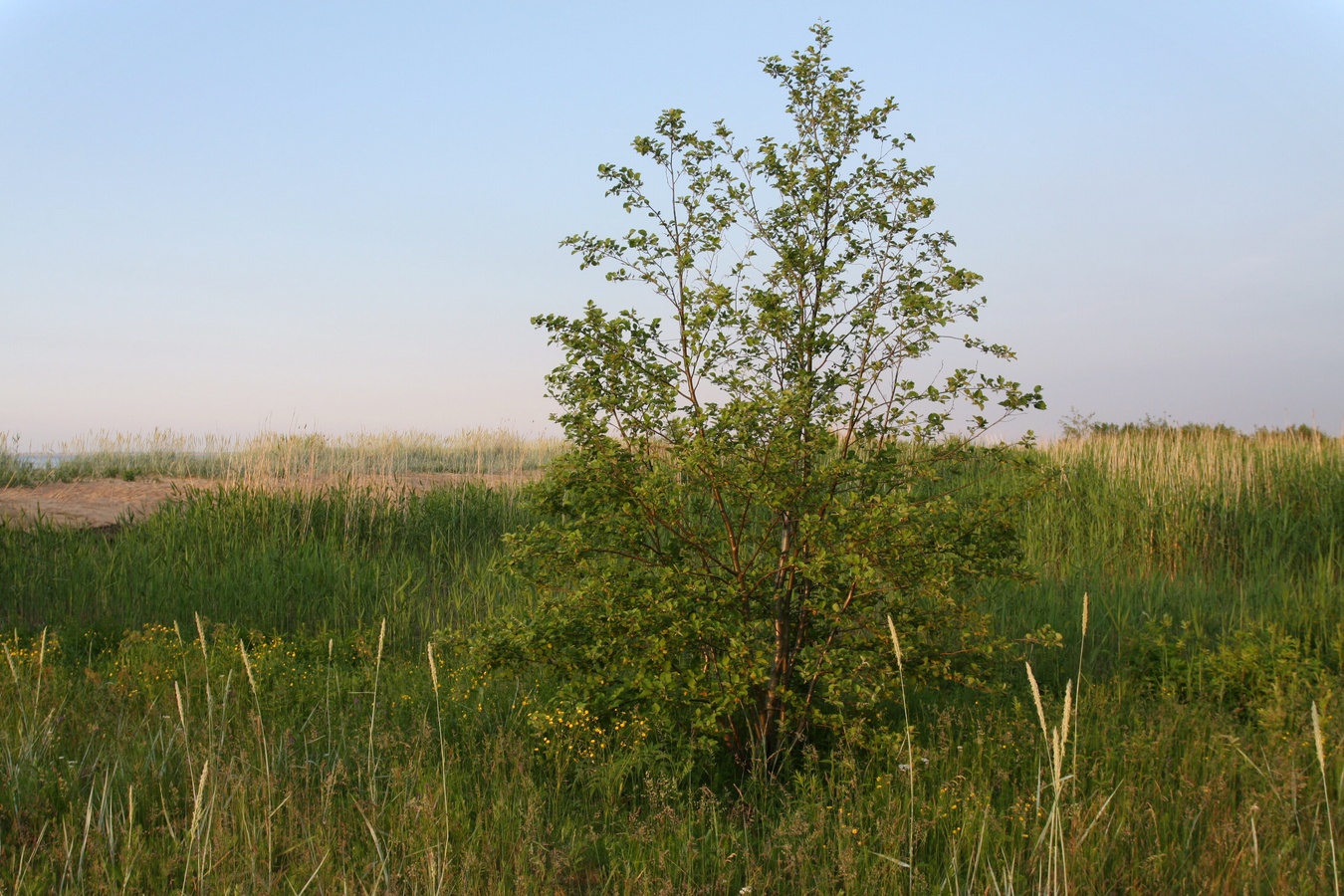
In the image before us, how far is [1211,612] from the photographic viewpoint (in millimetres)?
7102

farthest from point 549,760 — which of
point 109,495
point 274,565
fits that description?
point 109,495

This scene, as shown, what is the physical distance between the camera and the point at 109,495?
552 inches

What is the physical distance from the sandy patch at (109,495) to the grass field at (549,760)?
212 cm

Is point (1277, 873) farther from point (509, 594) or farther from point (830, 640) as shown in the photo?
point (509, 594)

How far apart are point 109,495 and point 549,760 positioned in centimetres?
1278

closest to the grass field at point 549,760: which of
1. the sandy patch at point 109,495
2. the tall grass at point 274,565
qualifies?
the tall grass at point 274,565

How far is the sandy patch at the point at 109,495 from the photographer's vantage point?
35.8ft

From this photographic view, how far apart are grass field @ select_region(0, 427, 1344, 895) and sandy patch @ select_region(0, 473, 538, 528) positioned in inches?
83.6

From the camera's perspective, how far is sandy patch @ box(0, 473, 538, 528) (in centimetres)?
1091

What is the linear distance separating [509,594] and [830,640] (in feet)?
14.4

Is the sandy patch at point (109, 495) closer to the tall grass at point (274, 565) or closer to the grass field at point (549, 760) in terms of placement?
the tall grass at point (274, 565)

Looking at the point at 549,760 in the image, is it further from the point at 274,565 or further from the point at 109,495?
the point at 109,495

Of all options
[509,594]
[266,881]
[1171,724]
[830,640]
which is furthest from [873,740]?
[509,594]

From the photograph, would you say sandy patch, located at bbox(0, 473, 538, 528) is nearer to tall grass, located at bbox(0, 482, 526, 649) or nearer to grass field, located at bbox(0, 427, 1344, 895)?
tall grass, located at bbox(0, 482, 526, 649)
